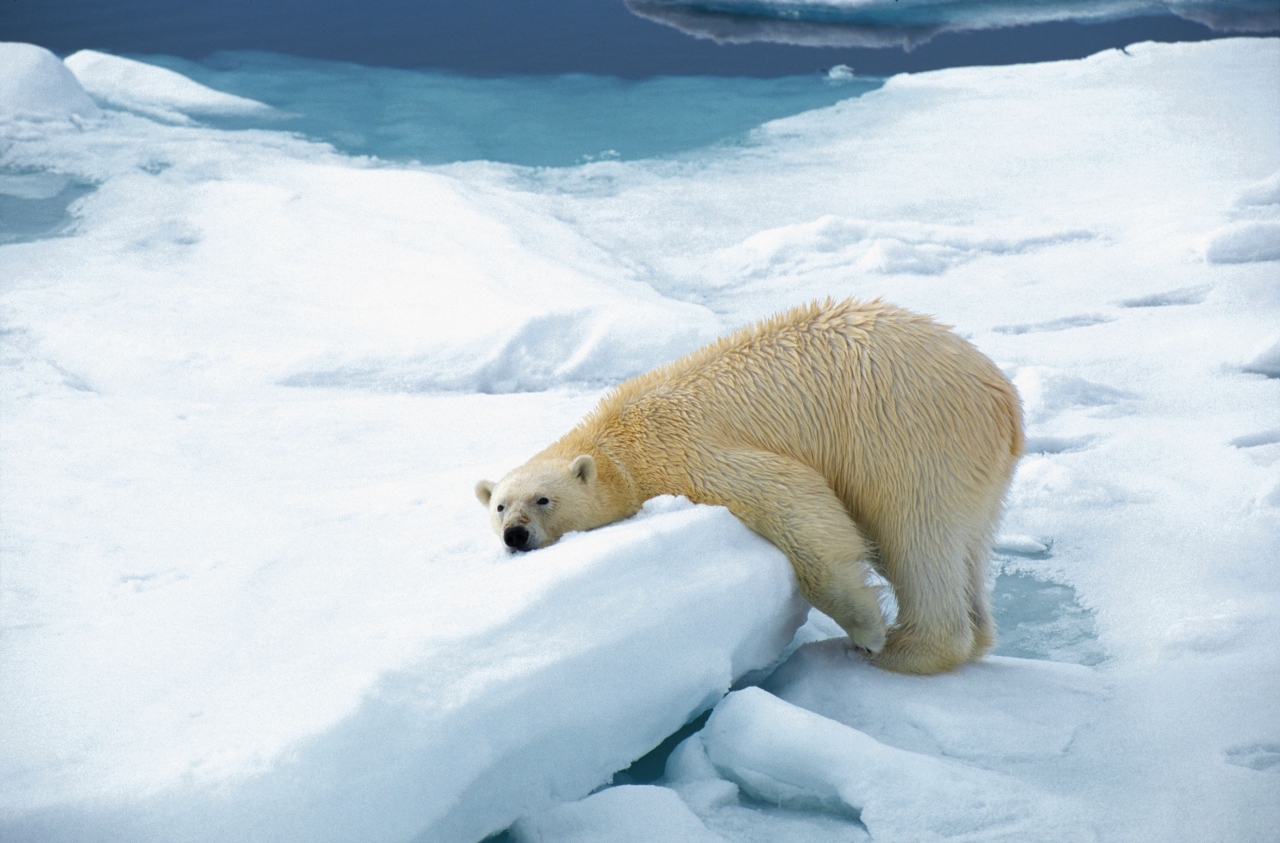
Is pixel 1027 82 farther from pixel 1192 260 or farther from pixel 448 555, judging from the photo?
pixel 448 555

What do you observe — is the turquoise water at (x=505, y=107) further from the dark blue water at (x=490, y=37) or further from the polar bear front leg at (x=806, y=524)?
the polar bear front leg at (x=806, y=524)

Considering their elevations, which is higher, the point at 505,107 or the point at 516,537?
the point at 505,107

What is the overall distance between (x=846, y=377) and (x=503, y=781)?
4.42ft

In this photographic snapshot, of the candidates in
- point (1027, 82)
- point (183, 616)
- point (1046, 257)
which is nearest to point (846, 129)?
point (1027, 82)

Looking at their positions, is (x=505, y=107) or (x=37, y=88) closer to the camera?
(x=37, y=88)

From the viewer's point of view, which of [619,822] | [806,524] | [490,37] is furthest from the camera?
[490,37]

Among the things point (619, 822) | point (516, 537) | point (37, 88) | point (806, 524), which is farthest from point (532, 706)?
point (37, 88)

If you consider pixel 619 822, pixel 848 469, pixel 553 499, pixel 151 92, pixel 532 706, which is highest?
pixel 151 92

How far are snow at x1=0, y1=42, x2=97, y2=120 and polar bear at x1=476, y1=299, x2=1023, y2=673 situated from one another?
8.15m

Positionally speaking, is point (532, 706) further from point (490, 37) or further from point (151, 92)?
point (490, 37)

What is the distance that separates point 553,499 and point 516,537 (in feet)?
0.52

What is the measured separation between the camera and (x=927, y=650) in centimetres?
273

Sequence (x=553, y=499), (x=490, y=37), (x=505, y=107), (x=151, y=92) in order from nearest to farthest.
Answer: (x=553, y=499)
(x=151, y=92)
(x=505, y=107)
(x=490, y=37)

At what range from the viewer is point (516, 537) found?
2.66 m
